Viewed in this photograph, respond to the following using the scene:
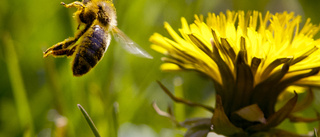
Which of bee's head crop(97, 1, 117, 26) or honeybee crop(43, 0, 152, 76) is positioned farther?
bee's head crop(97, 1, 117, 26)

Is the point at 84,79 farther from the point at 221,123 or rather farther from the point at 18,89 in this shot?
the point at 221,123

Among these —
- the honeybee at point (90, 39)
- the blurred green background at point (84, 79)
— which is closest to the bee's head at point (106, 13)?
the honeybee at point (90, 39)

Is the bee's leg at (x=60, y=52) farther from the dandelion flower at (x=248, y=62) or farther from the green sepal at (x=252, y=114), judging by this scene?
the green sepal at (x=252, y=114)

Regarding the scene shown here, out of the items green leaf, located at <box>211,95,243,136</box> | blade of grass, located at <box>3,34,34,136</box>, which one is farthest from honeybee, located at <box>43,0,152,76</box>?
Result: blade of grass, located at <box>3,34,34,136</box>

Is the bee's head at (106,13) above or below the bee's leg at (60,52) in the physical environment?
above

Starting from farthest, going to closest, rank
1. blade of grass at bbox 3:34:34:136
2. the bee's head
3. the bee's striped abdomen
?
blade of grass at bbox 3:34:34:136 < the bee's head < the bee's striped abdomen

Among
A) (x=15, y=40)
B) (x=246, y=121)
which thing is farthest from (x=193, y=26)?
(x=15, y=40)

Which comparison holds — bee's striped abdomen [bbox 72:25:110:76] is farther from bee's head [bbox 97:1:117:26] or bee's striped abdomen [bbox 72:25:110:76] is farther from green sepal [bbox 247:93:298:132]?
green sepal [bbox 247:93:298:132]

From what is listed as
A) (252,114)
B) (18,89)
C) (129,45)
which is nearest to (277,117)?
(252,114)
